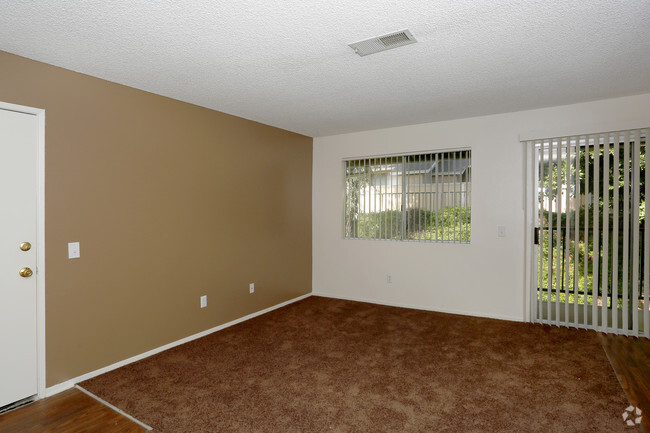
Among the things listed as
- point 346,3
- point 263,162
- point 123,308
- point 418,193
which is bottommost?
point 123,308

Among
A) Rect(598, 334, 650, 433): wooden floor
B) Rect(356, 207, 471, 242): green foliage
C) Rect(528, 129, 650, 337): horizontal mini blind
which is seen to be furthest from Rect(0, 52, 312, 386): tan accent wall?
Rect(598, 334, 650, 433): wooden floor

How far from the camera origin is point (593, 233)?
3947 mm

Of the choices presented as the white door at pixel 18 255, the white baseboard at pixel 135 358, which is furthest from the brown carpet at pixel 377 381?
the white door at pixel 18 255

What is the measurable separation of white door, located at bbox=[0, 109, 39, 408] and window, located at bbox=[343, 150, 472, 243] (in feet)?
12.5

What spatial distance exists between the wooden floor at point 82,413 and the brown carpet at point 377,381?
9 centimetres

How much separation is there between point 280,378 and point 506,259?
300 cm

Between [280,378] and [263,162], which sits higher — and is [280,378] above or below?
below

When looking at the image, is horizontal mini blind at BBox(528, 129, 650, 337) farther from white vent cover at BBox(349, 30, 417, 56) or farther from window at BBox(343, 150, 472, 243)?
white vent cover at BBox(349, 30, 417, 56)

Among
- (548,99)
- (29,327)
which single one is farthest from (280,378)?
(548,99)

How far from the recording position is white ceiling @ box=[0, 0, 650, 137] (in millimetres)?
2053

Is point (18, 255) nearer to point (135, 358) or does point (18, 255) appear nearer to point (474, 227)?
point (135, 358)

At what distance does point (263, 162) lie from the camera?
189 inches

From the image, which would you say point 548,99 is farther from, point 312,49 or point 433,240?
point 312,49

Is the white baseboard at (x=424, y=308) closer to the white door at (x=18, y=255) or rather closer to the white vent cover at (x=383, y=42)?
the white vent cover at (x=383, y=42)
